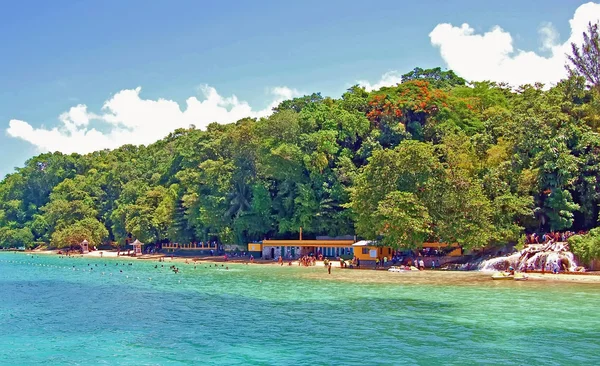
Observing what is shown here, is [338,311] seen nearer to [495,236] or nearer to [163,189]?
[495,236]

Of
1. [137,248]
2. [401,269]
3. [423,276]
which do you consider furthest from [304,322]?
[137,248]

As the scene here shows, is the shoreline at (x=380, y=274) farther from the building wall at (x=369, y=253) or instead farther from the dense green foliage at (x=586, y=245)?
the building wall at (x=369, y=253)

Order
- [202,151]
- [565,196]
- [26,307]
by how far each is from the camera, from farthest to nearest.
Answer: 1. [202,151]
2. [565,196]
3. [26,307]

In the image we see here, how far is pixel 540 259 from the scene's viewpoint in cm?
4531

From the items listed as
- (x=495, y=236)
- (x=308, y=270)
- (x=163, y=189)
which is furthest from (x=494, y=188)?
(x=163, y=189)

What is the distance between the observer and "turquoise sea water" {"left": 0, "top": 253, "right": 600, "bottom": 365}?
19078 millimetres

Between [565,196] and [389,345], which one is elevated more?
[565,196]

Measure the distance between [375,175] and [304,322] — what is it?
30.1 m

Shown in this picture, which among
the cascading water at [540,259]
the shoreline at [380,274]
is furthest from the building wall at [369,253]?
the cascading water at [540,259]

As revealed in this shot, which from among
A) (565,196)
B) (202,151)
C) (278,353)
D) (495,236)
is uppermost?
(202,151)

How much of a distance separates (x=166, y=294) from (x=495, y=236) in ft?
90.0

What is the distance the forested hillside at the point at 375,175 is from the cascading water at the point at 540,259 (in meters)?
2.13

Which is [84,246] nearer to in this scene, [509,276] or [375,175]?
[375,175]

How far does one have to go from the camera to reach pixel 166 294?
118 ft
